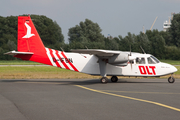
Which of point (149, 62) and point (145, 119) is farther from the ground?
point (149, 62)

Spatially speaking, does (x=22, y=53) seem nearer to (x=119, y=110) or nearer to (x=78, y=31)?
(x=119, y=110)

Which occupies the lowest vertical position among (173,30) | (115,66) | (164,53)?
(115,66)

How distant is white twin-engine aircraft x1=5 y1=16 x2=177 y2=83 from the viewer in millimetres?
21250

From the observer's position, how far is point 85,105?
10570 mm

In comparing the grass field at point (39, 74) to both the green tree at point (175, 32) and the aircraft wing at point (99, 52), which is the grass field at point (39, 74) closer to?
the aircraft wing at point (99, 52)

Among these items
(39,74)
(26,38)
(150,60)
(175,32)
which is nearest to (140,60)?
(150,60)

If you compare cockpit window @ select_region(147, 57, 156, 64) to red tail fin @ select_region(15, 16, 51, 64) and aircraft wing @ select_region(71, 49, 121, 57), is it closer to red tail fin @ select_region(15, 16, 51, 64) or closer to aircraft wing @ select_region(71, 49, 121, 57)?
aircraft wing @ select_region(71, 49, 121, 57)

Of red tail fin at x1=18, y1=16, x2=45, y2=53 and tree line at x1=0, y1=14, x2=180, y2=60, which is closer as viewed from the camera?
red tail fin at x1=18, y1=16, x2=45, y2=53

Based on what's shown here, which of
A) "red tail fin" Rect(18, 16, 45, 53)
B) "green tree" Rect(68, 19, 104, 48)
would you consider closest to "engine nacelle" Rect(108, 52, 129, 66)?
"red tail fin" Rect(18, 16, 45, 53)

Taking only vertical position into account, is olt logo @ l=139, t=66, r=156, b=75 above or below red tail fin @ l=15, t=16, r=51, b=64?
below

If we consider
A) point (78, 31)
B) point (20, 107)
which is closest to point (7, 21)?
point (78, 31)

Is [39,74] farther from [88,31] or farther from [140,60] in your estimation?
[88,31]

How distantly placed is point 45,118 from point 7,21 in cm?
8954

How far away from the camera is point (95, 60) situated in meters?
A: 22.4
